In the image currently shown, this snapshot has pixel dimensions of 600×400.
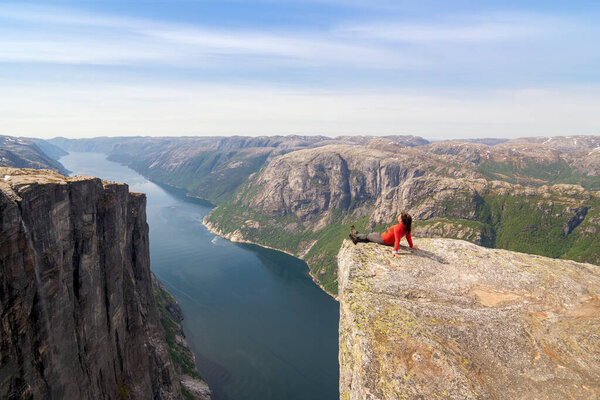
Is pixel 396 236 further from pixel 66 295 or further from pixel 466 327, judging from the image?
pixel 66 295

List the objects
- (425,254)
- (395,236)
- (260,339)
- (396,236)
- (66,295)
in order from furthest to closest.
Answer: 1. (260,339)
2. (66,295)
3. (395,236)
4. (396,236)
5. (425,254)

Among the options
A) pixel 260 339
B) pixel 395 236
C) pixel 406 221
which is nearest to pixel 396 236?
pixel 395 236

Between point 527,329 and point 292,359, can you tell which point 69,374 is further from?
point 292,359

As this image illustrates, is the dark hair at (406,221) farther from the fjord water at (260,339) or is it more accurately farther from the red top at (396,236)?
the fjord water at (260,339)

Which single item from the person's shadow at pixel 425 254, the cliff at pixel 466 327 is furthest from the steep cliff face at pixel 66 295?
the person's shadow at pixel 425 254

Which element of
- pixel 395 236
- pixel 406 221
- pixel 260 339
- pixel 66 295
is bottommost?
pixel 260 339

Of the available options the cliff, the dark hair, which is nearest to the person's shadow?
the cliff
